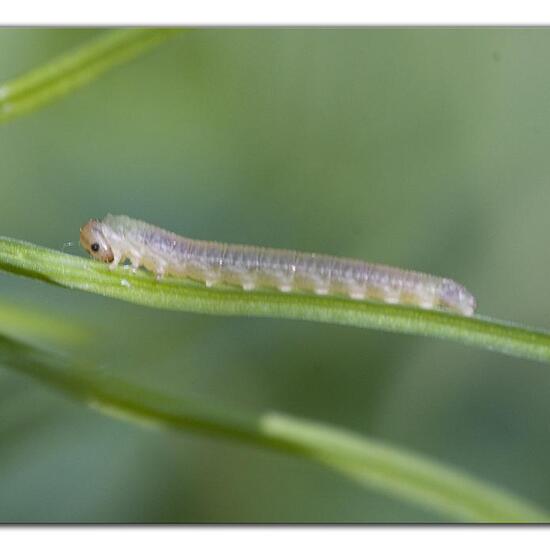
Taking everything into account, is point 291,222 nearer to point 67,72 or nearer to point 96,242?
point 96,242

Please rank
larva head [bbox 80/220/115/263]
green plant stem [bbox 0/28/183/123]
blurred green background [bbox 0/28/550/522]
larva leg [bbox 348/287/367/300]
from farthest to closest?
blurred green background [bbox 0/28/550/522] < larva leg [bbox 348/287/367/300] < larva head [bbox 80/220/115/263] < green plant stem [bbox 0/28/183/123]

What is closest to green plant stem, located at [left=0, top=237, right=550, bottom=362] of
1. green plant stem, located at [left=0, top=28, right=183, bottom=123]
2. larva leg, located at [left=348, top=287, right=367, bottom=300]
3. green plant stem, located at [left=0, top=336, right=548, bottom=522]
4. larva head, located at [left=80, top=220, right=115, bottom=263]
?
green plant stem, located at [left=0, top=336, right=548, bottom=522]

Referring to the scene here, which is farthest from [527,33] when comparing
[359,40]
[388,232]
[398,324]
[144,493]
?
[144,493]

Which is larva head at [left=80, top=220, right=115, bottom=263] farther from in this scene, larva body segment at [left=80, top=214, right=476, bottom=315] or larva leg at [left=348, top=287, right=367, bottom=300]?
larva leg at [left=348, top=287, right=367, bottom=300]

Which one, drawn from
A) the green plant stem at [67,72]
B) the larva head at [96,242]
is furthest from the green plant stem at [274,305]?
the larva head at [96,242]

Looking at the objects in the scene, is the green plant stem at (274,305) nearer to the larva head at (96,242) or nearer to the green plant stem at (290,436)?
the green plant stem at (290,436)

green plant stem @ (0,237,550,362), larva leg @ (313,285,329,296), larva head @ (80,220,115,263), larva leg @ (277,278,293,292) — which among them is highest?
larva leg @ (313,285,329,296)

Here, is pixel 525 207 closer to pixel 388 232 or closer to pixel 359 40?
pixel 388 232

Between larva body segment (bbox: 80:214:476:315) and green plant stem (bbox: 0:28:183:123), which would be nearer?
green plant stem (bbox: 0:28:183:123)
